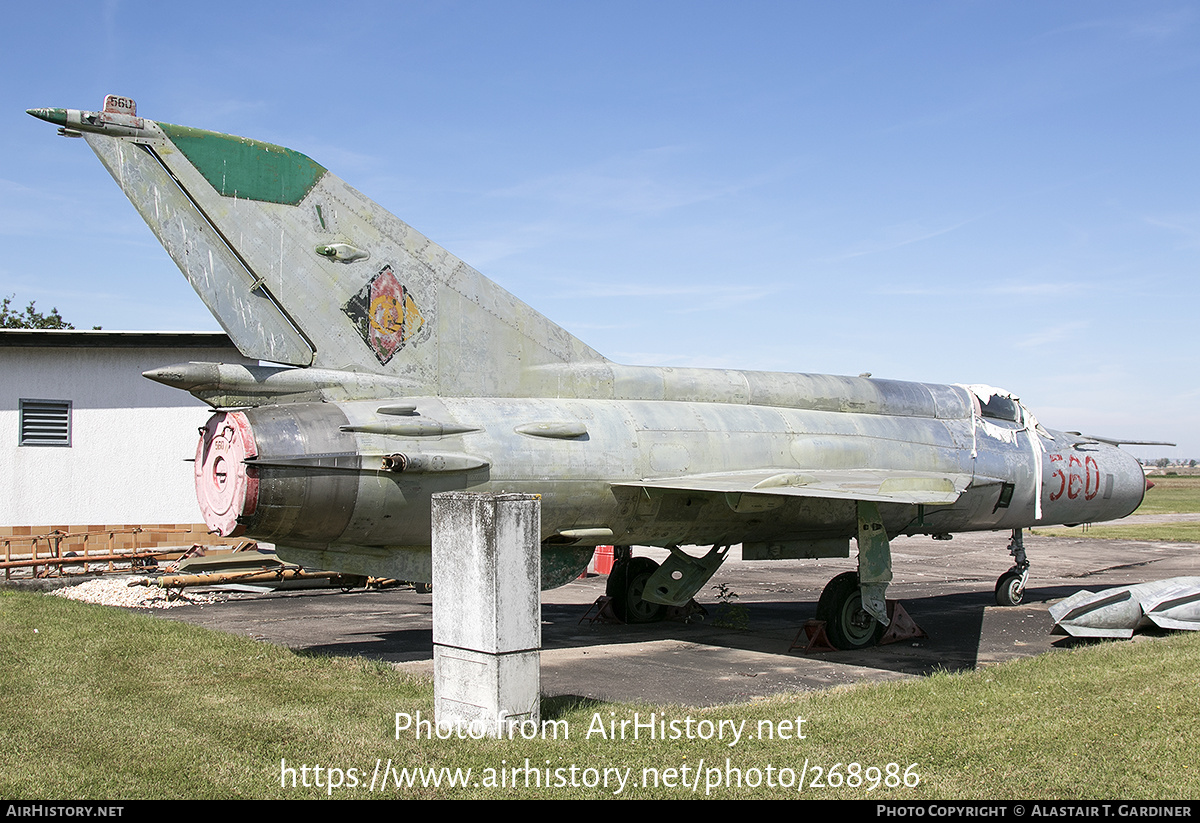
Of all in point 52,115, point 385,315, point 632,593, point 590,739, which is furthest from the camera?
point 632,593

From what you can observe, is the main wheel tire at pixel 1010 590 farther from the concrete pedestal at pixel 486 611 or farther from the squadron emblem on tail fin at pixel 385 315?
the concrete pedestal at pixel 486 611

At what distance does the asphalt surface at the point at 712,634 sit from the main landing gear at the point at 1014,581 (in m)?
0.22

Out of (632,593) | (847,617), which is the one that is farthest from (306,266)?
(847,617)

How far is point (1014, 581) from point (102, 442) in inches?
741

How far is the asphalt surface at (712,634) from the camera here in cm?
983

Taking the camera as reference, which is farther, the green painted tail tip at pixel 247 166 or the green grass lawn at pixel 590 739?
the green painted tail tip at pixel 247 166

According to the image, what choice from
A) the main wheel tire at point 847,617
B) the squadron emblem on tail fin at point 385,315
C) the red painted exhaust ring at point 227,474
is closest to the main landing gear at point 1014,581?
the main wheel tire at point 847,617

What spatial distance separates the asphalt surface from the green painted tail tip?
5.01m

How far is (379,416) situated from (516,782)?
4.42m

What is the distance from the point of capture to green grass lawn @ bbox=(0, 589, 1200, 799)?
5.99 m

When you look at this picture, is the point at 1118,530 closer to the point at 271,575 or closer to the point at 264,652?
the point at 271,575

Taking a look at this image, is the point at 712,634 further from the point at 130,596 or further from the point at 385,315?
the point at 130,596

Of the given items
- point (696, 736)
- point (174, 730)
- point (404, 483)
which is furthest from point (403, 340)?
point (696, 736)

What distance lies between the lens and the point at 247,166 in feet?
31.7
